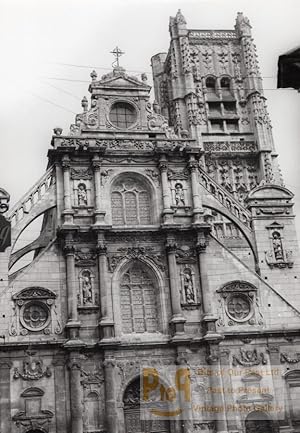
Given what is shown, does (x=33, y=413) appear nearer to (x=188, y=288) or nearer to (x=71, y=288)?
(x=71, y=288)

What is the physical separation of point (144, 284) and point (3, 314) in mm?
5320

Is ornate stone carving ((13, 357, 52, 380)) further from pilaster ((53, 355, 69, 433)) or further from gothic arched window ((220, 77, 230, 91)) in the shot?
gothic arched window ((220, 77, 230, 91))

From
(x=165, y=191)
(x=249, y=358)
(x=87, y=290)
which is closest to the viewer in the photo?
(x=87, y=290)

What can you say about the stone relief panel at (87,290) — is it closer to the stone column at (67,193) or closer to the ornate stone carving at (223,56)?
the stone column at (67,193)

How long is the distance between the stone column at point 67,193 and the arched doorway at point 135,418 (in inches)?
254

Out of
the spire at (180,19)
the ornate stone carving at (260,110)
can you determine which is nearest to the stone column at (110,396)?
the ornate stone carving at (260,110)

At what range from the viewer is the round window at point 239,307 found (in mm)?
28562

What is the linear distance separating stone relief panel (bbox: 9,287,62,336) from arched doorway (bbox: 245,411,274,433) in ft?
24.4

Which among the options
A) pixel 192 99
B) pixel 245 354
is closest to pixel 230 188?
pixel 192 99

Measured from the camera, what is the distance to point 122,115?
31141mm

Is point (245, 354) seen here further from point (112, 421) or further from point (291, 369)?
point (112, 421)

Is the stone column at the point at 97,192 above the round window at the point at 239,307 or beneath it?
above

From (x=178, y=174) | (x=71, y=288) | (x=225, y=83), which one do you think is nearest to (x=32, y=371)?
(x=71, y=288)

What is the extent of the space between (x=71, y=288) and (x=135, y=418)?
507 centimetres
